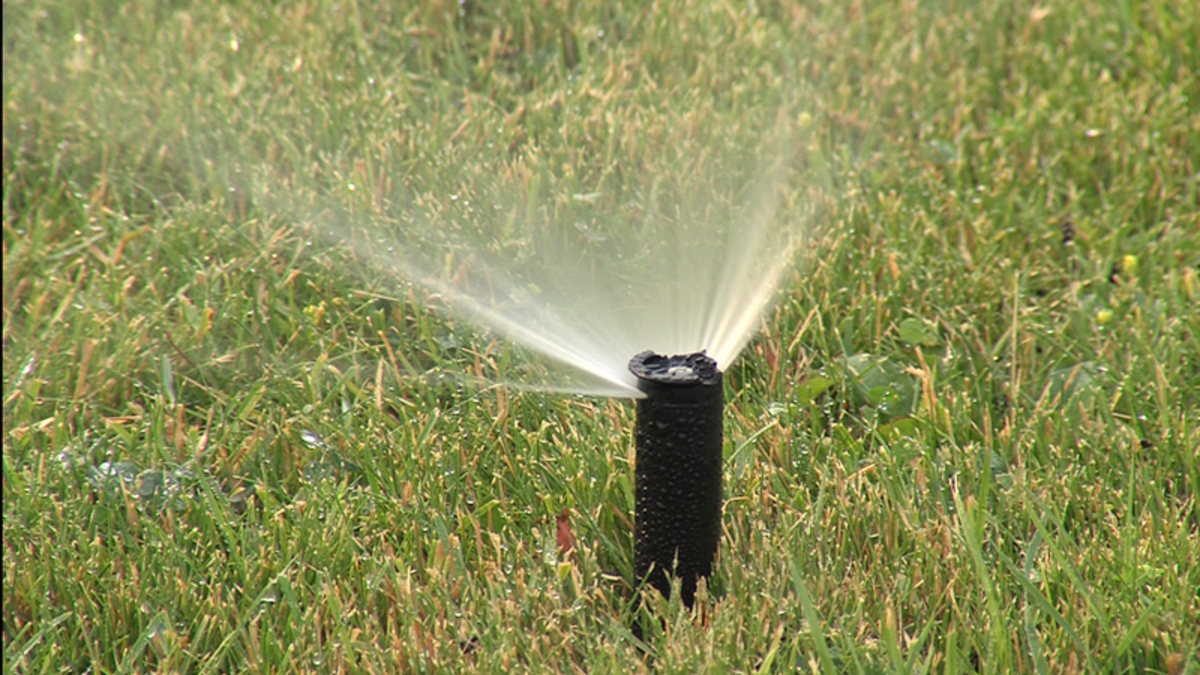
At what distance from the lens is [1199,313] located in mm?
3004

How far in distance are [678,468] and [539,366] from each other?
0.88 metres

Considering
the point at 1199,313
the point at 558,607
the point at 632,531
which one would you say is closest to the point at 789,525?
the point at 632,531

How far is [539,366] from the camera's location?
2.85m

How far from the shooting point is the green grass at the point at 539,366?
7.26 ft

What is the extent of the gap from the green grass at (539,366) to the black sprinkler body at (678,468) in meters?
0.09

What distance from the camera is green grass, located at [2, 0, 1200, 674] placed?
221cm

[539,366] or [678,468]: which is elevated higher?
[539,366]

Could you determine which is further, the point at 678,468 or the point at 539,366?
the point at 539,366

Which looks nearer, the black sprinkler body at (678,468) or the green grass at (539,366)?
the black sprinkler body at (678,468)

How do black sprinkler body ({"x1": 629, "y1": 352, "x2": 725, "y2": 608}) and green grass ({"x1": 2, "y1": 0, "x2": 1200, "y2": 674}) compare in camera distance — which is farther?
green grass ({"x1": 2, "y1": 0, "x2": 1200, "y2": 674})

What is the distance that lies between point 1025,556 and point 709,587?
0.57 metres

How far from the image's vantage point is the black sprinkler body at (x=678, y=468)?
6.40ft

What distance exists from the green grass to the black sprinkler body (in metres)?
0.09

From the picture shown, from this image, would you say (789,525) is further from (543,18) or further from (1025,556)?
(543,18)
